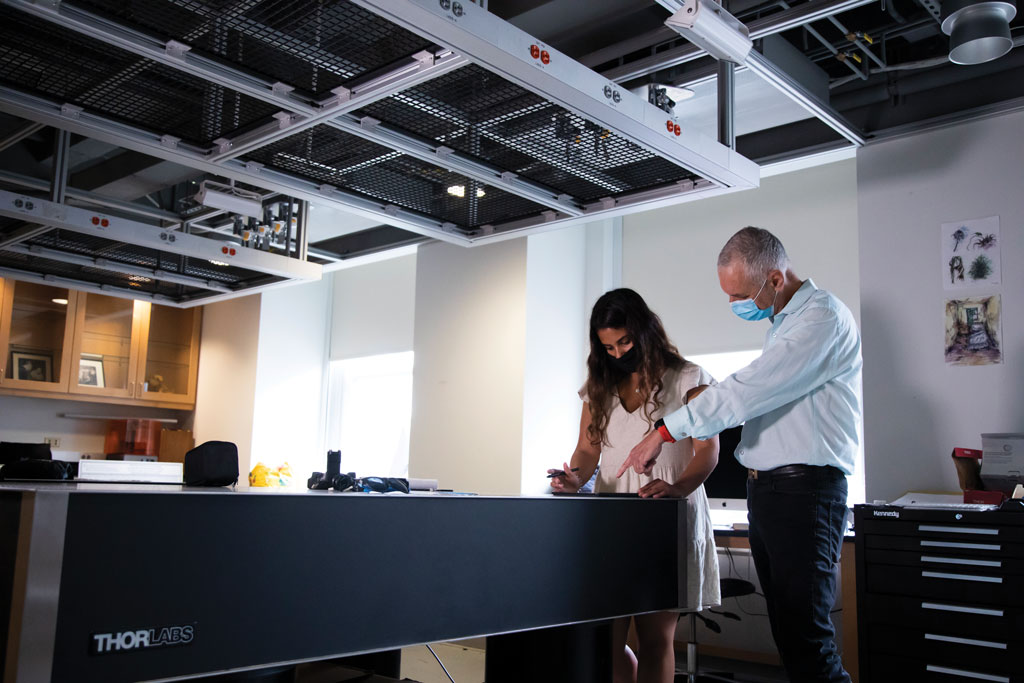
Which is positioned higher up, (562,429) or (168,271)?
(168,271)

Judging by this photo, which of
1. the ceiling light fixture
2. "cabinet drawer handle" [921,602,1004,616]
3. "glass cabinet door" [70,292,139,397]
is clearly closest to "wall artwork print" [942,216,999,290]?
"cabinet drawer handle" [921,602,1004,616]

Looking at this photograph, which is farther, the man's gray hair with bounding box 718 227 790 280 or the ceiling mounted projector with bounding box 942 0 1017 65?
the ceiling mounted projector with bounding box 942 0 1017 65

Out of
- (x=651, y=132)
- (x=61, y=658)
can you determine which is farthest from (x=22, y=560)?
(x=651, y=132)

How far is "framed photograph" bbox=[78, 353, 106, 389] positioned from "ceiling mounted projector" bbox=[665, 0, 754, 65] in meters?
5.34

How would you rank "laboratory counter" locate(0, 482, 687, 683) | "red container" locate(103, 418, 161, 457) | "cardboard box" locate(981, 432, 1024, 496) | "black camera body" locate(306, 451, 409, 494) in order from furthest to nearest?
"red container" locate(103, 418, 161, 457), "cardboard box" locate(981, 432, 1024, 496), "black camera body" locate(306, 451, 409, 494), "laboratory counter" locate(0, 482, 687, 683)

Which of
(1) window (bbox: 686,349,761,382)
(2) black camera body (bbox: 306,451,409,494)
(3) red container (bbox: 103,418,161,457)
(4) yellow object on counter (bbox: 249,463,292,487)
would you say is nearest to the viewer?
(2) black camera body (bbox: 306,451,409,494)

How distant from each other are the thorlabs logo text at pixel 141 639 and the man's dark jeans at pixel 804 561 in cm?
118

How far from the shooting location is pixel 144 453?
654 cm

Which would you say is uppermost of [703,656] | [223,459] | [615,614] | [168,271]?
[168,271]

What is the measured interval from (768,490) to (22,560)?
1.45 m

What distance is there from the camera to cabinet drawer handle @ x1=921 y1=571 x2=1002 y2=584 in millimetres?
2760

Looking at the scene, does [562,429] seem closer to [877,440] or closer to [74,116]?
[877,440]

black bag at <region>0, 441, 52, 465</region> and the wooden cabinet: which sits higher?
the wooden cabinet

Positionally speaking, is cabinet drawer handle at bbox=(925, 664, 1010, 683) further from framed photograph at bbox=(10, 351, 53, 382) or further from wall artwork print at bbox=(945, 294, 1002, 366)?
framed photograph at bbox=(10, 351, 53, 382)
